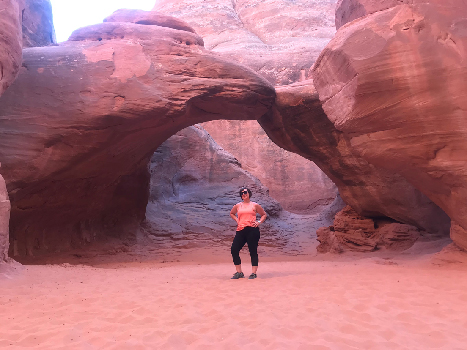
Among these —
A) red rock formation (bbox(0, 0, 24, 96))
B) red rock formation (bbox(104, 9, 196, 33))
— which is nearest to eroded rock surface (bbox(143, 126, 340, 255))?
red rock formation (bbox(104, 9, 196, 33))

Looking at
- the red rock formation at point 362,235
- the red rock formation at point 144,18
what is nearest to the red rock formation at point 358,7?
the red rock formation at point 144,18

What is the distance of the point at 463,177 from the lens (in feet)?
18.3

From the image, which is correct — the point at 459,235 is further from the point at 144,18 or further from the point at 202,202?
the point at 202,202

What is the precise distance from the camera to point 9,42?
6793 millimetres

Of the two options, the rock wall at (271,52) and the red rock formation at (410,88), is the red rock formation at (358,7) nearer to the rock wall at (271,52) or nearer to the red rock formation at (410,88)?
the red rock formation at (410,88)

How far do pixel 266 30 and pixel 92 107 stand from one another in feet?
78.7

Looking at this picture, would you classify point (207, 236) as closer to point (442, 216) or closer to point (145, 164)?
point (145, 164)

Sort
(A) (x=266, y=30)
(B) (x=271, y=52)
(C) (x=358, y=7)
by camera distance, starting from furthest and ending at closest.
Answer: (A) (x=266, y=30) < (B) (x=271, y=52) < (C) (x=358, y=7)

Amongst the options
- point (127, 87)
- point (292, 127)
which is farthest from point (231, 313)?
point (292, 127)

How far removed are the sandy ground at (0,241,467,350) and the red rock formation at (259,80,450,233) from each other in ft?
14.4

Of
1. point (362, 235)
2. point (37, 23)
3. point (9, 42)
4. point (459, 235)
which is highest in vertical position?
point (37, 23)

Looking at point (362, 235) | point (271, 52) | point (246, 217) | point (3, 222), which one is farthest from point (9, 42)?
point (271, 52)

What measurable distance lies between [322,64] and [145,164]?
7.24m

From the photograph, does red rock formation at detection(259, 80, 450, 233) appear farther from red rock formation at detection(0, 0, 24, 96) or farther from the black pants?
red rock formation at detection(0, 0, 24, 96)
